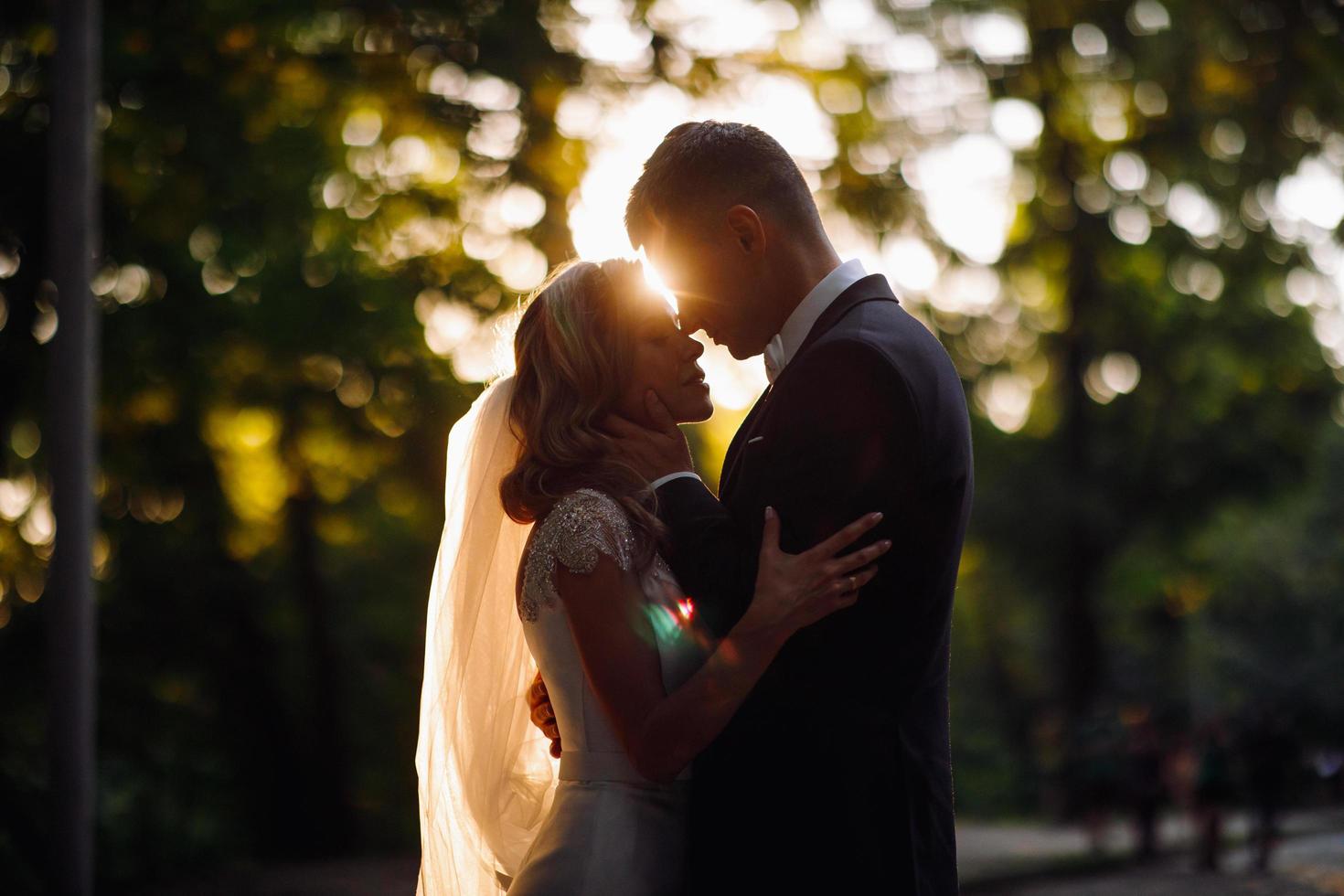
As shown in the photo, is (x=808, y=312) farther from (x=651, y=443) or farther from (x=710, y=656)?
(x=710, y=656)

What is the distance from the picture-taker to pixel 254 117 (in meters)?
11.6

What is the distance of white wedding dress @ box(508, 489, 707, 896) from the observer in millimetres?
3326

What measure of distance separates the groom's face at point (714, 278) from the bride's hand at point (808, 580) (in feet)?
2.23

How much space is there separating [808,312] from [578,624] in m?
0.87

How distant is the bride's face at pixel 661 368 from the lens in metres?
3.65

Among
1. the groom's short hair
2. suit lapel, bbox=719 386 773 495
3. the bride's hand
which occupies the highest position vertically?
the groom's short hair

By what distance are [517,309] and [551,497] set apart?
801 mm

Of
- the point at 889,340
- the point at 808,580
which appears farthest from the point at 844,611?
the point at 889,340

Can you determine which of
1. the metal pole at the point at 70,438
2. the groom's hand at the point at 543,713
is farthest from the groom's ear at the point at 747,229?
the metal pole at the point at 70,438

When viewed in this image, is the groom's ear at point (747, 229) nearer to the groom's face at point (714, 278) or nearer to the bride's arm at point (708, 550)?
the groom's face at point (714, 278)

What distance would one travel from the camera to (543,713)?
383cm

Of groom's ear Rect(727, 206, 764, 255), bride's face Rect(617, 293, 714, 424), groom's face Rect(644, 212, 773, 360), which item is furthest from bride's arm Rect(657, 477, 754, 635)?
groom's ear Rect(727, 206, 764, 255)

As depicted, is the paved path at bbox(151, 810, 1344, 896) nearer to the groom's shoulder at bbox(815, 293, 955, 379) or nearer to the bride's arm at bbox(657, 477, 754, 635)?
the bride's arm at bbox(657, 477, 754, 635)

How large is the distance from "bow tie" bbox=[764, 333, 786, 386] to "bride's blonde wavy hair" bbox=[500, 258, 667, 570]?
15.4 inches
